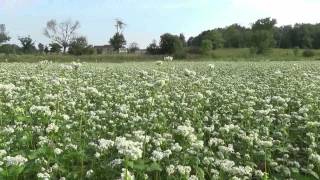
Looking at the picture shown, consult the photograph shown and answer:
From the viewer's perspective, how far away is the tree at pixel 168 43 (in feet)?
314

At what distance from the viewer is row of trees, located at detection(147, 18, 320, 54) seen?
9233 centimetres

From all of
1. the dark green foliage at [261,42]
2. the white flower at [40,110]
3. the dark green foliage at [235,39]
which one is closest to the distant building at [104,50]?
the dark green foliage at [235,39]

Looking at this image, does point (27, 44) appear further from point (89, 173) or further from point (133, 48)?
point (89, 173)

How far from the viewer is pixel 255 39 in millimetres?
94438

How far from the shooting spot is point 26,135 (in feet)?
22.7

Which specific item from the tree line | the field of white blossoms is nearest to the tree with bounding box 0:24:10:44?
the tree line

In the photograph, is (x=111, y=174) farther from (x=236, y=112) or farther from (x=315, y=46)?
(x=315, y=46)

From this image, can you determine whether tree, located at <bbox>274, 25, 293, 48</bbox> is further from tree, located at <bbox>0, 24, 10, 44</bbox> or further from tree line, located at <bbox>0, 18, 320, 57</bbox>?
tree, located at <bbox>0, 24, 10, 44</bbox>

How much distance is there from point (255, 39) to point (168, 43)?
1569 centimetres

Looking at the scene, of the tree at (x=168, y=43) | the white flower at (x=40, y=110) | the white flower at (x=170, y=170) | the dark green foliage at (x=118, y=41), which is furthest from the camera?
the dark green foliage at (x=118, y=41)

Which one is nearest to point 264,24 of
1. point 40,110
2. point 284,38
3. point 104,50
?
point 284,38

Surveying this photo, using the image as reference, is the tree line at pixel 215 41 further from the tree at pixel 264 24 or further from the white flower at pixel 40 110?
the white flower at pixel 40 110

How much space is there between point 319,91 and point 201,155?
312 inches

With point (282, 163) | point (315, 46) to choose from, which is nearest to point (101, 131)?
point (282, 163)
